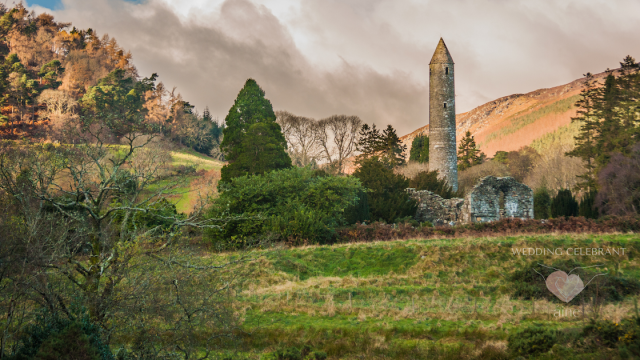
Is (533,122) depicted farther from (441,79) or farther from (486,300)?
(486,300)

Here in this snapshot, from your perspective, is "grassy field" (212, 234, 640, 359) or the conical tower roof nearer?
"grassy field" (212, 234, 640, 359)

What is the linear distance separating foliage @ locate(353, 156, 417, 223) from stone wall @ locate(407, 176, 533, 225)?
53.0 inches

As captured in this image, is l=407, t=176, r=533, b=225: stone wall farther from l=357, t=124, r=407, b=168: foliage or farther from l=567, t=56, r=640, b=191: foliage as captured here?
l=357, t=124, r=407, b=168: foliage

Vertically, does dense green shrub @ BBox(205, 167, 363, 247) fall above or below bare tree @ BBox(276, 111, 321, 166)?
below

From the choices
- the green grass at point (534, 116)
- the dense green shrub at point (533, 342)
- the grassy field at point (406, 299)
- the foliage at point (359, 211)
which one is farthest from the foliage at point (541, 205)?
the green grass at point (534, 116)

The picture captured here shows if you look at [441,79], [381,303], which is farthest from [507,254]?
[441,79]

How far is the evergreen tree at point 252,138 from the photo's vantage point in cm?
2669

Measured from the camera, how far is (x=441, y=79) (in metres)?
35.4

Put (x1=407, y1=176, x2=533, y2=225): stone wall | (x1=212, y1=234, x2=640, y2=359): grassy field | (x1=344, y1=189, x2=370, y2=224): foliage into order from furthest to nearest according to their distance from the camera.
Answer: (x1=407, y1=176, x2=533, y2=225): stone wall
(x1=344, y1=189, x2=370, y2=224): foliage
(x1=212, y1=234, x2=640, y2=359): grassy field

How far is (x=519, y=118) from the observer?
86.6 metres

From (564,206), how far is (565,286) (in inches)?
739

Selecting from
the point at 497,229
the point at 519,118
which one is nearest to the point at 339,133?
the point at 497,229

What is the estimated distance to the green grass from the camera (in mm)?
74738

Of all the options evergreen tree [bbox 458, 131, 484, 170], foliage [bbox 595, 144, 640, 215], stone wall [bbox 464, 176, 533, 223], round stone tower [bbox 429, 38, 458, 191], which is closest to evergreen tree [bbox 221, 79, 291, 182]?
stone wall [bbox 464, 176, 533, 223]
